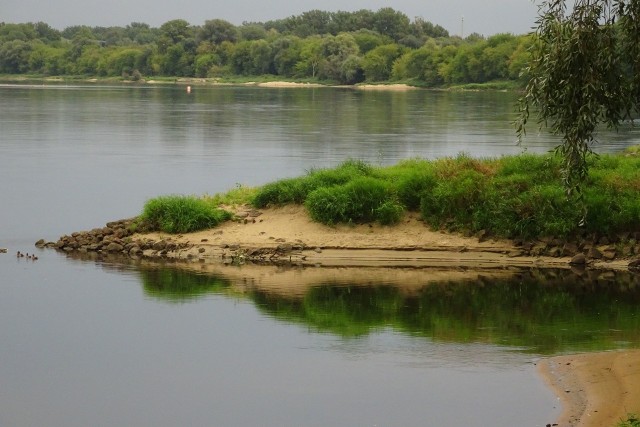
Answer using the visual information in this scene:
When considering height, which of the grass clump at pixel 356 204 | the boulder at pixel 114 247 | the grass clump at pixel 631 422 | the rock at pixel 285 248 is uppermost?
the grass clump at pixel 356 204

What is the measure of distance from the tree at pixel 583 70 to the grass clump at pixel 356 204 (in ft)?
30.6

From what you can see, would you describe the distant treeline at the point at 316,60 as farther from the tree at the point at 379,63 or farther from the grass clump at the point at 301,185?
the grass clump at the point at 301,185

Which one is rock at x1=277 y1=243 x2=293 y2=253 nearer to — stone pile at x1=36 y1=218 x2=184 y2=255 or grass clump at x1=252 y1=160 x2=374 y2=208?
grass clump at x1=252 y1=160 x2=374 y2=208

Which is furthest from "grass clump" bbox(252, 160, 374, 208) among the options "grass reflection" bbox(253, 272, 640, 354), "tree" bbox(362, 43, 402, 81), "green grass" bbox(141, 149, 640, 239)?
"tree" bbox(362, 43, 402, 81)

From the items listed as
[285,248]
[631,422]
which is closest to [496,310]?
[285,248]

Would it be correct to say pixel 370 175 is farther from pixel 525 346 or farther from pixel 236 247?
pixel 525 346

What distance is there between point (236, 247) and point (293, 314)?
444 cm

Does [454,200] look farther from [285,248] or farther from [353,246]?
[285,248]

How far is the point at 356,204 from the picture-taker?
23500 mm

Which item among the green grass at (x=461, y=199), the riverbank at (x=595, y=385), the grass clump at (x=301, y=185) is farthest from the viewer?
the grass clump at (x=301, y=185)

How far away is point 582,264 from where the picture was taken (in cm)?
2191

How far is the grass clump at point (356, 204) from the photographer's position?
2339 cm

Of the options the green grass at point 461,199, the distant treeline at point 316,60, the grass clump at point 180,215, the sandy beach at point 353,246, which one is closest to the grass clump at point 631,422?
the sandy beach at point 353,246

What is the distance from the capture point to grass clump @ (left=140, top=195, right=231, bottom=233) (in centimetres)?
2411
